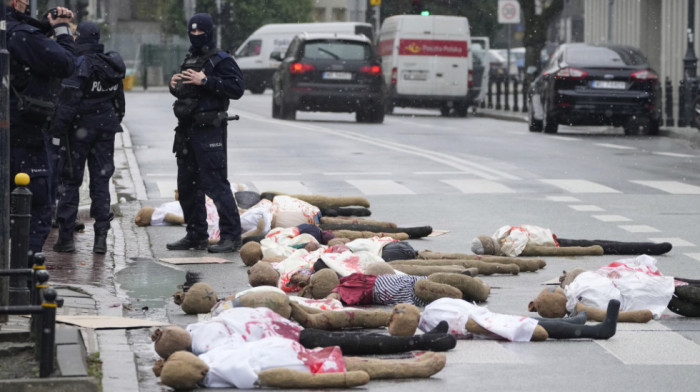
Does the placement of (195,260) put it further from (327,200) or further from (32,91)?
(327,200)

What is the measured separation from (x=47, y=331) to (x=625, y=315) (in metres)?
3.39

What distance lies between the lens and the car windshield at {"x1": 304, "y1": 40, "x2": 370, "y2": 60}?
102ft

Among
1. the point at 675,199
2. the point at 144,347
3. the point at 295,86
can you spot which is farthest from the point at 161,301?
the point at 295,86

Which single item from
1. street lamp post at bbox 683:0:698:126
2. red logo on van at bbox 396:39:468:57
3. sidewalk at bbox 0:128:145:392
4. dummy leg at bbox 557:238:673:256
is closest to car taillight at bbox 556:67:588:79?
street lamp post at bbox 683:0:698:126

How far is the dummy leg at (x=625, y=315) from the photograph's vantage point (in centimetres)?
792

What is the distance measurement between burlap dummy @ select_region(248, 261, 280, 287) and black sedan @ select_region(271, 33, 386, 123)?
71.4ft

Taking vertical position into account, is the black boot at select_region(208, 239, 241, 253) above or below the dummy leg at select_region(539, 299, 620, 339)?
below

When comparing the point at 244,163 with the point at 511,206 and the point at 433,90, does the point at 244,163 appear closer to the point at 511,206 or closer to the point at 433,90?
the point at 511,206

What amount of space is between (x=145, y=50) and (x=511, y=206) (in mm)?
55673

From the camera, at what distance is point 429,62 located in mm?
37125

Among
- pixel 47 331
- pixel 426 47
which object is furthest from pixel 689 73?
pixel 47 331

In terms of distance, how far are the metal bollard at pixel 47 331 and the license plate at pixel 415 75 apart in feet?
103

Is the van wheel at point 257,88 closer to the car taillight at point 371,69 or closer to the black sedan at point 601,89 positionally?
the car taillight at point 371,69

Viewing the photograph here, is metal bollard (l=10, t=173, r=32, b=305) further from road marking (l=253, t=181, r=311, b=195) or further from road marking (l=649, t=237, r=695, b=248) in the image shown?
road marking (l=253, t=181, r=311, b=195)
